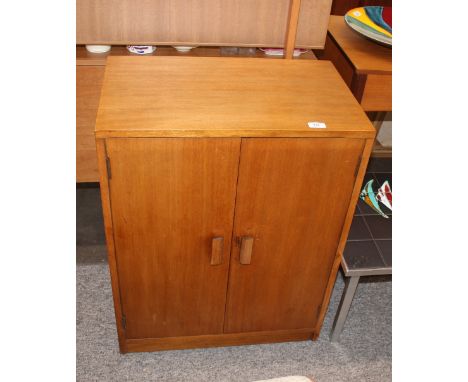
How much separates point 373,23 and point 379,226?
2.34 ft

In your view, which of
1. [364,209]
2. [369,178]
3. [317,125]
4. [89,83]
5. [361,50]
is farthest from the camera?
[369,178]

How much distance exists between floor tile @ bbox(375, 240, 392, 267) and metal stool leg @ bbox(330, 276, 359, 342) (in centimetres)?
12

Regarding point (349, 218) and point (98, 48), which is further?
point (98, 48)

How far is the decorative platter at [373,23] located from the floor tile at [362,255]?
68 centimetres

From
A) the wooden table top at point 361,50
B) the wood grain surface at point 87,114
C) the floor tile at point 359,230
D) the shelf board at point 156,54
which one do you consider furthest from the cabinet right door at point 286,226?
the wood grain surface at point 87,114

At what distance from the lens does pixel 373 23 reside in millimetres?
1602

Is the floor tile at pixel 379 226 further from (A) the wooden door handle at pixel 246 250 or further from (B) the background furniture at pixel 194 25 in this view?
(B) the background furniture at pixel 194 25

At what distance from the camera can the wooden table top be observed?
149cm

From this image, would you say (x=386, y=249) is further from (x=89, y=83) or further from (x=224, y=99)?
(x=89, y=83)

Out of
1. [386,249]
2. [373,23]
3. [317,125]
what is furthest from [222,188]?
[373,23]

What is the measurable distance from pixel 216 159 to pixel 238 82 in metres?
0.30

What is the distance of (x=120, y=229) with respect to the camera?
4.44 feet

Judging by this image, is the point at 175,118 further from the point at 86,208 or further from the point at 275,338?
the point at 86,208

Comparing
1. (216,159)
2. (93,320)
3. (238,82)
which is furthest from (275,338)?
(238,82)
